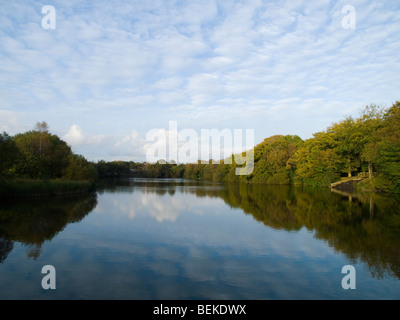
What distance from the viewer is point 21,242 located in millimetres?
8492

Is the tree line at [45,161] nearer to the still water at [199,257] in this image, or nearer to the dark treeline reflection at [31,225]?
the dark treeline reflection at [31,225]

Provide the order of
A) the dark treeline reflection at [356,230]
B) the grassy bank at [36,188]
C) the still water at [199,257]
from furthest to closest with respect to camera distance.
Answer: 1. the grassy bank at [36,188]
2. the dark treeline reflection at [356,230]
3. the still water at [199,257]

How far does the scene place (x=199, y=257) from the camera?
23.8 ft

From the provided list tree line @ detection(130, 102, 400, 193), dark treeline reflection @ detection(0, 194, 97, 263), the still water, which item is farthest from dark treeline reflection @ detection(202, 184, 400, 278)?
tree line @ detection(130, 102, 400, 193)

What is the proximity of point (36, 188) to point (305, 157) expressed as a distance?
36718mm

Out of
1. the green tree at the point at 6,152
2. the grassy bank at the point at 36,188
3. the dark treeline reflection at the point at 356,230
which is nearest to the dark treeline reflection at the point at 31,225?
the green tree at the point at 6,152

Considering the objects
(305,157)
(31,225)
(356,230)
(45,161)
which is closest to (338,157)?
(305,157)

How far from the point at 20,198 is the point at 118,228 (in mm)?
12324

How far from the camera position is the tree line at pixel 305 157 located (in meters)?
24.6

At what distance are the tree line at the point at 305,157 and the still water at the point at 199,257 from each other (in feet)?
37.3

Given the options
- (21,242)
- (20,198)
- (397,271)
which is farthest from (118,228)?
(20,198)

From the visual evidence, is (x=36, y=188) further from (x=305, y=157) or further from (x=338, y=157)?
(x=305, y=157)

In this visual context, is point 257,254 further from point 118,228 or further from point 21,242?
point 21,242

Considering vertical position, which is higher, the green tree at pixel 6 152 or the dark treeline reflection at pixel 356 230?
the green tree at pixel 6 152
